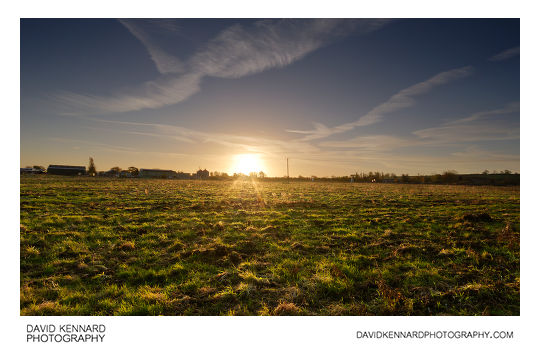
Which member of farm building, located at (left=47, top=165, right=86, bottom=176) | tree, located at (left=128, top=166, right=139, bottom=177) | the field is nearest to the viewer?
the field

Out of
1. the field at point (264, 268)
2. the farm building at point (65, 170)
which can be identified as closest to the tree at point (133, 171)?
the farm building at point (65, 170)

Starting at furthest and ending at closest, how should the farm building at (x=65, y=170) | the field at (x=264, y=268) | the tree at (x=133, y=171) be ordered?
the tree at (x=133, y=171) < the farm building at (x=65, y=170) < the field at (x=264, y=268)

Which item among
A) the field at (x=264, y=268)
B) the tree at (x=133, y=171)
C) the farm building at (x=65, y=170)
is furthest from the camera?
the tree at (x=133, y=171)

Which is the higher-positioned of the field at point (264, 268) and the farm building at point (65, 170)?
the farm building at point (65, 170)

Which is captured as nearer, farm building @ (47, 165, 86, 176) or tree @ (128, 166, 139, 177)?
farm building @ (47, 165, 86, 176)

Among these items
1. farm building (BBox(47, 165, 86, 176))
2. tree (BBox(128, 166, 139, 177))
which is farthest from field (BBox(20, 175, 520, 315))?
farm building (BBox(47, 165, 86, 176))

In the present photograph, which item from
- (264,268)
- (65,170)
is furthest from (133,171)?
(264,268)

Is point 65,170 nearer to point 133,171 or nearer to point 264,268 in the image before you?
point 133,171

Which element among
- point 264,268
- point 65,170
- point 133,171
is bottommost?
point 264,268

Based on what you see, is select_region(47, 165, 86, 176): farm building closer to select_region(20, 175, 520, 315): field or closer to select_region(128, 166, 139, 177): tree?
select_region(128, 166, 139, 177): tree

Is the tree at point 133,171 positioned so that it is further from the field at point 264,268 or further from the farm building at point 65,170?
the field at point 264,268

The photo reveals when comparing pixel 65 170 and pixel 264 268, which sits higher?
pixel 65 170

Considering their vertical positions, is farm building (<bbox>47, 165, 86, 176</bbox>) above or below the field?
above
